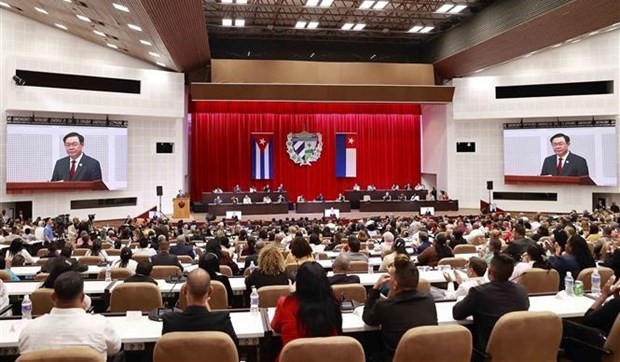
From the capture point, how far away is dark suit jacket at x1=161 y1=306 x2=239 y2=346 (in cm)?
321

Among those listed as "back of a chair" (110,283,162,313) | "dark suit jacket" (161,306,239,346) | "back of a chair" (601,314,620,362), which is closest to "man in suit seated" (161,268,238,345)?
"dark suit jacket" (161,306,239,346)

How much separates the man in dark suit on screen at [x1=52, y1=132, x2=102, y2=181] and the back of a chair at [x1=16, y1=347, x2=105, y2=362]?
57.5 ft

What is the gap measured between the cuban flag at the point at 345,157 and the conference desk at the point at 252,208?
4703 mm

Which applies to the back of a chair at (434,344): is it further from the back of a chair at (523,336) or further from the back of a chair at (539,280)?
the back of a chair at (539,280)

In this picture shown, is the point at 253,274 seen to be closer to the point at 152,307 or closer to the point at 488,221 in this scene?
the point at 152,307

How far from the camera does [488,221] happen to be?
13156mm

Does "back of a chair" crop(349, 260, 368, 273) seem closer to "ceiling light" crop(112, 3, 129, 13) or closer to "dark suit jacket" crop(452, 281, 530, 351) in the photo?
"dark suit jacket" crop(452, 281, 530, 351)

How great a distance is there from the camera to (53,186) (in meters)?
18.3

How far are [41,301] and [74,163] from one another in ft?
51.0

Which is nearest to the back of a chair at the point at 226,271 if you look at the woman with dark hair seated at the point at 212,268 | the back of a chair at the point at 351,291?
the woman with dark hair seated at the point at 212,268

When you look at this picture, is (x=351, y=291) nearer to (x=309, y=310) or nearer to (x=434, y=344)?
(x=309, y=310)

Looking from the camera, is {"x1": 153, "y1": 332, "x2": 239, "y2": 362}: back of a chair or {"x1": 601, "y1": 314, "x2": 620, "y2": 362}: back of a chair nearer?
{"x1": 153, "y1": 332, "x2": 239, "y2": 362}: back of a chair

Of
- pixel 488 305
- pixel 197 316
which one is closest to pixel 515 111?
pixel 488 305

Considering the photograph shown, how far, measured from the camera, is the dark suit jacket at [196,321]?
126 inches
